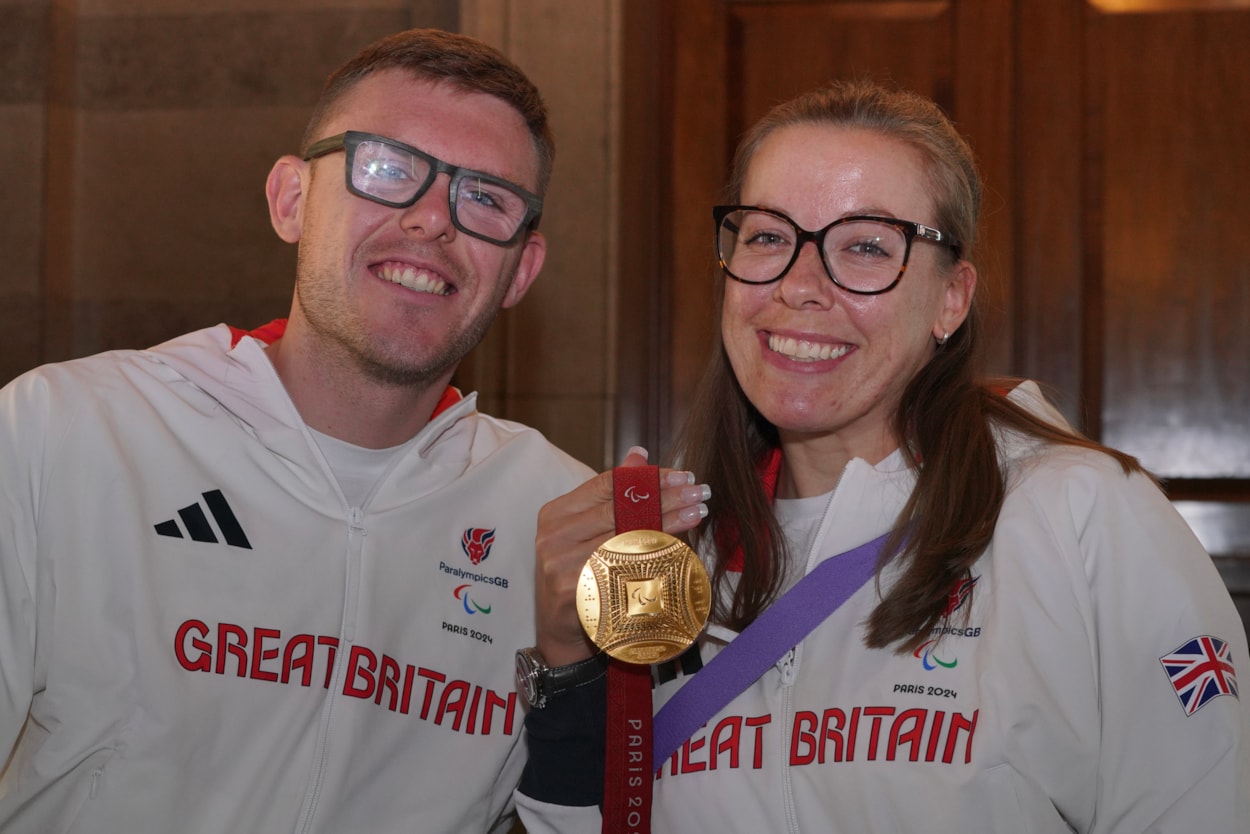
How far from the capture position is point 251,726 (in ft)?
6.75

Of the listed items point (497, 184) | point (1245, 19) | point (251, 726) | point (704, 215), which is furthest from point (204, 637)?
point (1245, 19)

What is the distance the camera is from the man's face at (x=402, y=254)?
2.31 meters

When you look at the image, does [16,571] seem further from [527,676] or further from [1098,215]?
[1098,215]

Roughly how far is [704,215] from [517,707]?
2309 millimetres

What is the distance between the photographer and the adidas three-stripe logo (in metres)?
2.12

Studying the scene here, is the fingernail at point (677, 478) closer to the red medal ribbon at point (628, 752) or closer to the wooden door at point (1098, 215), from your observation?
the red medal ribbon at point (628, 752)

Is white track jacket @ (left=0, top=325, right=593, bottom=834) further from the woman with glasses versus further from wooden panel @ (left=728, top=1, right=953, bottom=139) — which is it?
wooden panel @ (left=728, top=1, right=953, bottom=139)

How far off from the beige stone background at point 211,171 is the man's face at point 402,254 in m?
1.64

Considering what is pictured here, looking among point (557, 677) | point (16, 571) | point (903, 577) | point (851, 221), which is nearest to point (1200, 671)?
point (903, 577)

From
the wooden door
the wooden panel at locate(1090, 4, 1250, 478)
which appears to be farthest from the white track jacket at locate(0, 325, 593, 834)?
the wooden panel at locate(1090, 4, 1250, 478)

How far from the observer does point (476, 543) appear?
2.39 meters

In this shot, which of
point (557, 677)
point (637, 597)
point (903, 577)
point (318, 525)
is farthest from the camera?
point (318, 525)

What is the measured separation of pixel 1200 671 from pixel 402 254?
1647 millimetres

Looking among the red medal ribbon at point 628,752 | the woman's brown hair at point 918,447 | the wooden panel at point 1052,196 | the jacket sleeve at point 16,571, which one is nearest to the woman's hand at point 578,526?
the red medal ribbon at point 628,752
